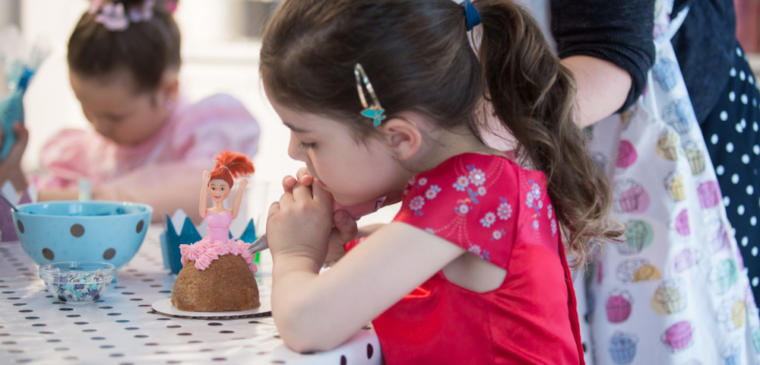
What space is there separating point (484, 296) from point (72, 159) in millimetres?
2003

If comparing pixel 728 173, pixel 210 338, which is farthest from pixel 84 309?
pixel 728 173

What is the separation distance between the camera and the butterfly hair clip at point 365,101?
0.61 meters

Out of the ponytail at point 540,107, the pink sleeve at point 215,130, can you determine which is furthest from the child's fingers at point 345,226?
the pink sleeve at point 215,130

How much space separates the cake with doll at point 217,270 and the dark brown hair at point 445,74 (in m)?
0.14

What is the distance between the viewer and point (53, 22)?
2.74 meters

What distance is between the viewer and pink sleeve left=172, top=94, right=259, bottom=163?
6.61 ft

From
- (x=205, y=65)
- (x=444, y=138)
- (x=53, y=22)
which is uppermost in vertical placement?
(x=53, y=22)

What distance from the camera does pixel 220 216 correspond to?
676 millimetres

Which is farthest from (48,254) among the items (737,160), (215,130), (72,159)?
(72,159)

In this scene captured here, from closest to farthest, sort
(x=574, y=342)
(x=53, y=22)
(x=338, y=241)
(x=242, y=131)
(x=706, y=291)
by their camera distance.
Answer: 1. (x=574, y=342)
2. (x=338, y=241)
3. (x=706, y=291)
4. (x=242, y=131)
5. (x=53, y=22)

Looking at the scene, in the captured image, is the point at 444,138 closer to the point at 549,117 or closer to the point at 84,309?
the point at 549,117

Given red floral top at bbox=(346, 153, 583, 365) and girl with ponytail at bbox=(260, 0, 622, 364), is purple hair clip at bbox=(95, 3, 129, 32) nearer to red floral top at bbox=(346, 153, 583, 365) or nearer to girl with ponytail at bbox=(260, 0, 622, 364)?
girl with ponytail at bbox=(260, 0, 622, 364)

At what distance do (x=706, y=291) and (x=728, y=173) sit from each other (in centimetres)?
22

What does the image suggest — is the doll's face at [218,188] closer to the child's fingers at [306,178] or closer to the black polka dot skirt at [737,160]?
the child's fingers at [306,178]
